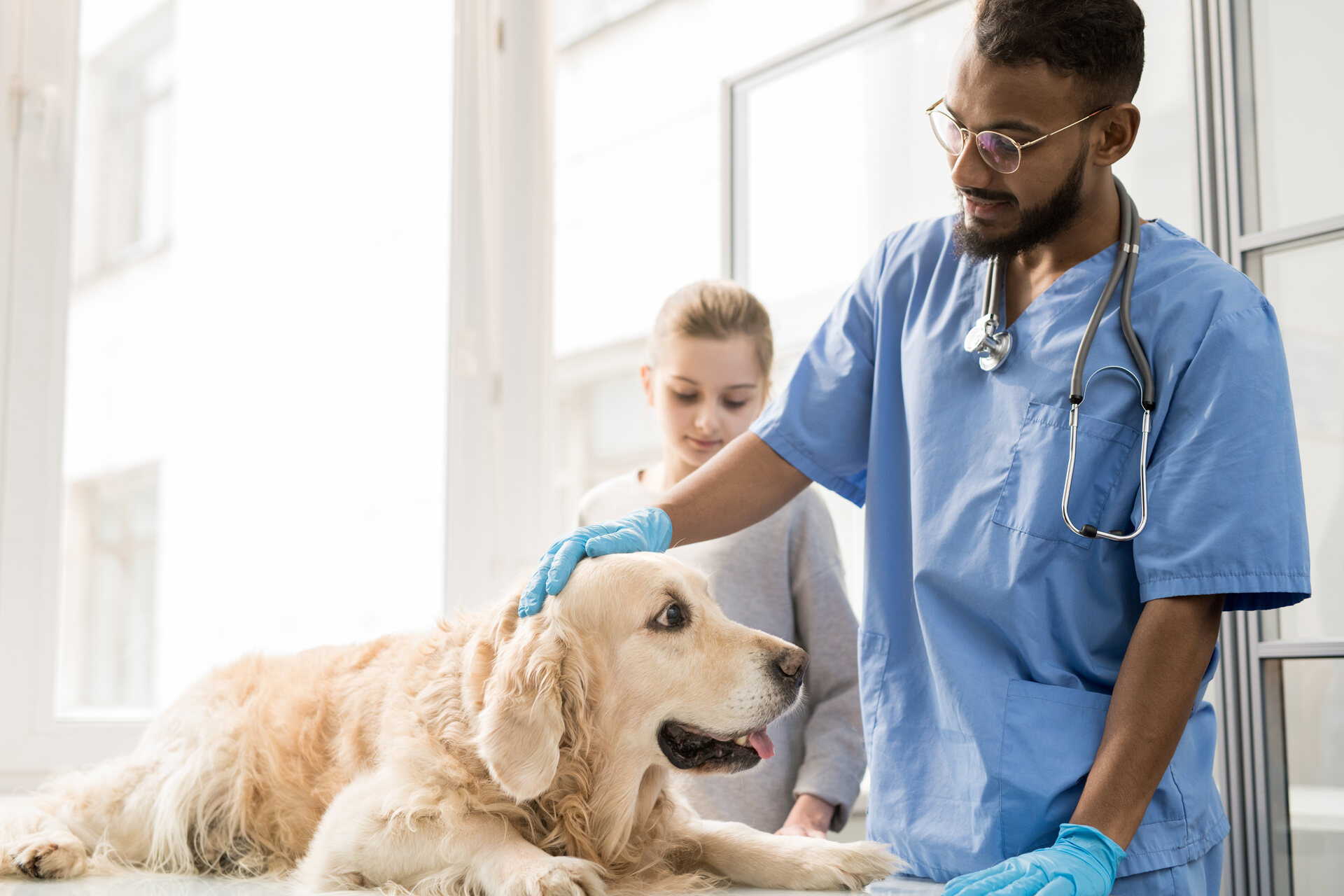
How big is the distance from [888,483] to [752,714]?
17.0 inches

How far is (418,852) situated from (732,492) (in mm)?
695

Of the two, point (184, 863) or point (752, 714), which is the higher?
point (752, 714)

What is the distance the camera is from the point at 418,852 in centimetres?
116

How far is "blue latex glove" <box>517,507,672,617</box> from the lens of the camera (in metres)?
1.31

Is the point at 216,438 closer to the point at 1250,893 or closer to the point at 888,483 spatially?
the point at 888,483

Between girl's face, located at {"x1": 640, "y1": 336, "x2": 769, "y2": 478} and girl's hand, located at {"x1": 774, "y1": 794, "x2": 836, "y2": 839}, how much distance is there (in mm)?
685

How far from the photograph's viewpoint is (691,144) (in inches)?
176

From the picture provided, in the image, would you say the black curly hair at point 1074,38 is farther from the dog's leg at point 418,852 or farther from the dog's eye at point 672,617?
the dog's leg at point 418,852

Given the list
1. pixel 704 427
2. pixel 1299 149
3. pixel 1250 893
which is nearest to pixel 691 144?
pixel 704 427

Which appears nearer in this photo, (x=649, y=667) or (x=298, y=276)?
(x=649, y=667)

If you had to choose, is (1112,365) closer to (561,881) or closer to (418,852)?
(561,881)

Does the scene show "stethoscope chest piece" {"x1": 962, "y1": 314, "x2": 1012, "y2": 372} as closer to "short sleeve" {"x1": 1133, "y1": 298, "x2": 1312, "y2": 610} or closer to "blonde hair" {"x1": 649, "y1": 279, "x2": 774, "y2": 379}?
"short sleeve" {"x1": 1133, "y1": 298, "x2": 1312, "y2": 610}

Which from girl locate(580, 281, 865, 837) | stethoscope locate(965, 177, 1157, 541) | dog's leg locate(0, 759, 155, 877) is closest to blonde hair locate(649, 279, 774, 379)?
girl locate(580, 281, 865, 837)

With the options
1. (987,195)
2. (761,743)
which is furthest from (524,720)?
(987,195)
